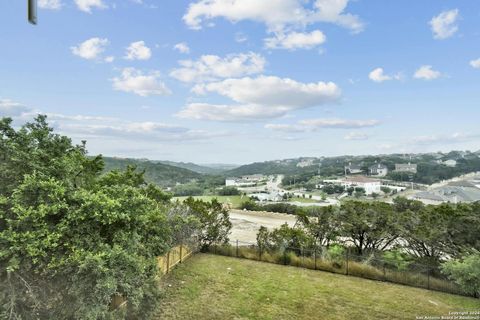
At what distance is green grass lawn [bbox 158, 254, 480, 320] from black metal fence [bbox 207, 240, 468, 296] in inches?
14.9

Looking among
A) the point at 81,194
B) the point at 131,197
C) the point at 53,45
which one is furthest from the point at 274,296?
the point at 53,45

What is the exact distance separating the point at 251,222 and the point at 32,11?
25.6 meters

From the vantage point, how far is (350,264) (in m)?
11.4

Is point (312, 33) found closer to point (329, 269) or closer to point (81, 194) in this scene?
point (329, 269)

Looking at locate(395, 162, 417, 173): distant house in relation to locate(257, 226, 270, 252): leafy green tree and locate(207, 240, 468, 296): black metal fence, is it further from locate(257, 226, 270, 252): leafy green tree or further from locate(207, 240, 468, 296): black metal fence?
locate(257, 226, 270, 252): leafy green tree

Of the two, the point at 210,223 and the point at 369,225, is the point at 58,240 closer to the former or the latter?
the point at 210,223

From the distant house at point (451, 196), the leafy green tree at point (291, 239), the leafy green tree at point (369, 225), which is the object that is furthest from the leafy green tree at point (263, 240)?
the distant house at point (451, 196)

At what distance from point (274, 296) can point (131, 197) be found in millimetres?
5622

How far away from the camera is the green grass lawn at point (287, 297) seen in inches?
309

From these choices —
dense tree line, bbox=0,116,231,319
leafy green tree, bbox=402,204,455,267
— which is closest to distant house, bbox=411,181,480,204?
leafy green tree, bbox=402,204,455,267

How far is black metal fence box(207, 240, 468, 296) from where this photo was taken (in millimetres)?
10234

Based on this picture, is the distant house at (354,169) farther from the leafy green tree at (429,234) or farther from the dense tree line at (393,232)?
the leafy green tree at (429,234)

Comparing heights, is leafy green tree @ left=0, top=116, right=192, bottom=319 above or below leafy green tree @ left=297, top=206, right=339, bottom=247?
above

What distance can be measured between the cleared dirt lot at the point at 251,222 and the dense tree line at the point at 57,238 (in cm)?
1540
